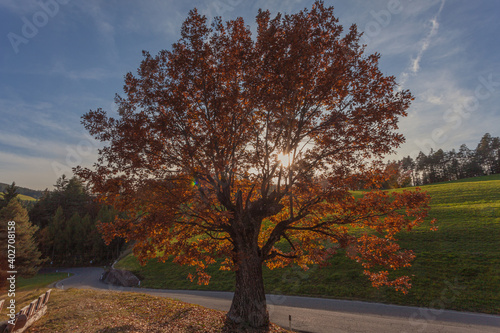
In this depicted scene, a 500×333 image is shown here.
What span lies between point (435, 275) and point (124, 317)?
Answer: 17403 mm

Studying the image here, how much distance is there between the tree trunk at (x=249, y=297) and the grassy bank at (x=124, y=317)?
0.62 metres

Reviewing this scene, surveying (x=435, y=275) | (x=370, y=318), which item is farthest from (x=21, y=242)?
(x=435, y=275)

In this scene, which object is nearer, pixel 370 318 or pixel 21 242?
pixel 370 318

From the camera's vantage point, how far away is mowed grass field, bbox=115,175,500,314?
1318 cm

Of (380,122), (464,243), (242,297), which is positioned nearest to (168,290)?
(242,297)

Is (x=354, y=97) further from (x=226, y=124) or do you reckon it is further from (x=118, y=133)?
(x=118, y=133)

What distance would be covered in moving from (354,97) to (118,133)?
7.94 m

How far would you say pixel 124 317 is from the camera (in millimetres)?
10672

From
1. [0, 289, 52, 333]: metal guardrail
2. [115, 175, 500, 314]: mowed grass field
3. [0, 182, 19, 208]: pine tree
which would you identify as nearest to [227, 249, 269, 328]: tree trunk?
[0, 289, 52, 333]: metal guardrail

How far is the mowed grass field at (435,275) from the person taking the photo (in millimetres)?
13180

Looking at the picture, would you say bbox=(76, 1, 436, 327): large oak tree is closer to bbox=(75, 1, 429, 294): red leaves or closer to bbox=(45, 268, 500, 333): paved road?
bbox=(75, 1, 429, 294): red leaves

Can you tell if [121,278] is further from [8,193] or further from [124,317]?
[8,193]

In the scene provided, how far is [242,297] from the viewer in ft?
30.9

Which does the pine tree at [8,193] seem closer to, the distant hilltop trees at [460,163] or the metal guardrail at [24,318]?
the metal guardrail at [24,318]
